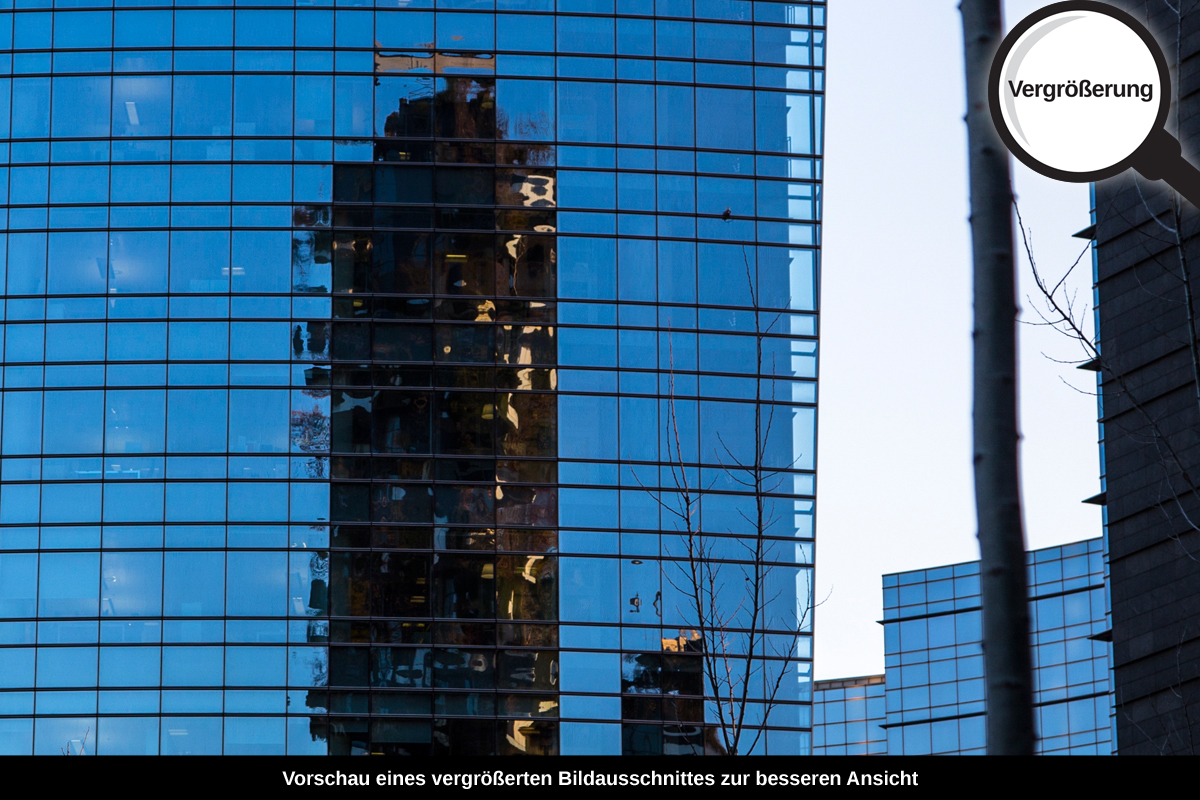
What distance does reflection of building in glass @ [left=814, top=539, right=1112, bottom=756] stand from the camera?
7988cm

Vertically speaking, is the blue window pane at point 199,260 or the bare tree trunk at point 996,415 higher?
the blue window pane at point 199,260

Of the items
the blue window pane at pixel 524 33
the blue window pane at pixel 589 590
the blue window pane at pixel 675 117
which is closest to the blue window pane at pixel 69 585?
the blue window pane at pixel 589 590

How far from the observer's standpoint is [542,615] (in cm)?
4678

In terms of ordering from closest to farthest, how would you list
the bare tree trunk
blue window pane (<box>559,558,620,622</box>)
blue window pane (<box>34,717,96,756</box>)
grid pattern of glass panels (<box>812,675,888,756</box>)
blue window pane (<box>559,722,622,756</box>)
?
the bare tree trunk → blue window pane (<box>559,722,622,756</box>) → blue window pane (<box>34,717,96,756</box>) → blue window pane (<box>559,558,620,622</box>) → grid pattern of glass panels (<box>812,675,888,756</box>)

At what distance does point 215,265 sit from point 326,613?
11798 mm

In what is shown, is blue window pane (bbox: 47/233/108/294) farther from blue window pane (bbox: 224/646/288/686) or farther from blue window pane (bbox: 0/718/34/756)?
blue window pane (bbox: 0/718/34/756)

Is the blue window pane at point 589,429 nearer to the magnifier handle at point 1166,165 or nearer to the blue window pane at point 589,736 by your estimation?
the blue window pane at point 589,736

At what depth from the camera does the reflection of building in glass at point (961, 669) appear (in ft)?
262

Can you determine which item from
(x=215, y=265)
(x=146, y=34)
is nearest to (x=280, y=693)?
(x=215, y=265)

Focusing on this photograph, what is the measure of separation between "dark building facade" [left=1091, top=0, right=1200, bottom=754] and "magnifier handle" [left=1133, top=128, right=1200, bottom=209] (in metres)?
32.9

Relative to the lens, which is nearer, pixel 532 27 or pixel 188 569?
pixel 188 569

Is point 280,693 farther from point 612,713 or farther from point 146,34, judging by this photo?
point 146,34

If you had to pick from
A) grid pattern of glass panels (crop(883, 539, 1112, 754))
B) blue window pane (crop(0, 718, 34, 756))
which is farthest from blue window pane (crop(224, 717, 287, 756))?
grid pattern of glass panels (crop(883, 539, 1112, 754))
